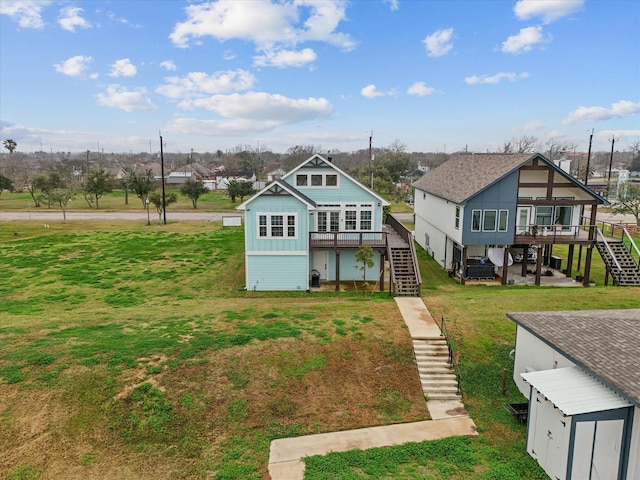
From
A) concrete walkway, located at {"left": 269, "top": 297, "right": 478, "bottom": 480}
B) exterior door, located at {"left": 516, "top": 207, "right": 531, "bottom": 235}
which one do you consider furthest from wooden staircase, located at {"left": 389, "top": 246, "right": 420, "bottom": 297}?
concrete walkway, located at {"left": 269, "top": 297, "right": 478, "bottom": 480}

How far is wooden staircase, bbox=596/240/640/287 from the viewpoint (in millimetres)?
25422

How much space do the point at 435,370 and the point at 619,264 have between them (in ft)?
60.2

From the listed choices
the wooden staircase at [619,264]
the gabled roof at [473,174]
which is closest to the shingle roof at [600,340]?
the gabled roof at [473,174]

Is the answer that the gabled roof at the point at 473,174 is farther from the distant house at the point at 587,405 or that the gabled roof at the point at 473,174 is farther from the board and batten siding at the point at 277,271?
the distant house at the point at 587,405

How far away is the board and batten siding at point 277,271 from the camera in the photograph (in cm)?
2427

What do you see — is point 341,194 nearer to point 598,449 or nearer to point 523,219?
point 523,219

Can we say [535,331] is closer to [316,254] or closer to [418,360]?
[418,360]

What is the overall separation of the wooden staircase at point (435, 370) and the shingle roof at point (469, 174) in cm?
1219

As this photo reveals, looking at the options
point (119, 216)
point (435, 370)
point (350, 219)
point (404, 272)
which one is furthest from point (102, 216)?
point (435, 370)

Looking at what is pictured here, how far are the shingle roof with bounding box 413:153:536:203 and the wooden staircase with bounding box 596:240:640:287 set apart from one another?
7.60 metres

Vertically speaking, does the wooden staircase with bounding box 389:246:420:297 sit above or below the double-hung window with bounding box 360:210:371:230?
below

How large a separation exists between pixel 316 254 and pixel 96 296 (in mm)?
12209

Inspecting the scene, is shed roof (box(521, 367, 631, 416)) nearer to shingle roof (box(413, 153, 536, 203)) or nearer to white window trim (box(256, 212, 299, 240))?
white window trim (box(256, 212, 299, 240))

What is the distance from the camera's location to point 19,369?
13.4 m
